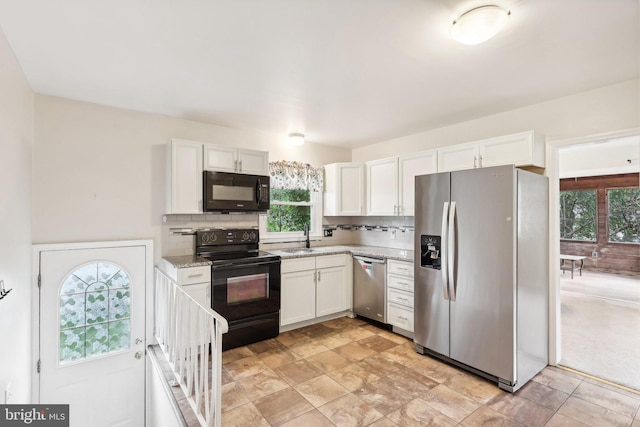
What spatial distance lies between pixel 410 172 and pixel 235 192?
6.83 feet

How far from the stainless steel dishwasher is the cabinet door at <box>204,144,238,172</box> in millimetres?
1939

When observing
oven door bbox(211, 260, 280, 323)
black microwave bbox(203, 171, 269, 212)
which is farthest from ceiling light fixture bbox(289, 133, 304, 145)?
oven door bbox(211, 260, 280, 323)

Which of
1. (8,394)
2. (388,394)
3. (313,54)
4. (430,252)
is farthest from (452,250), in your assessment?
(8,394)

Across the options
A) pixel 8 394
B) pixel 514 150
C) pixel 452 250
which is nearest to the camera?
pixel 8 394

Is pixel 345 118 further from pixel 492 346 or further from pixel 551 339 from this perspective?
pixel 551 339

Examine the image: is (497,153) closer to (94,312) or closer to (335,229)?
(335,229)

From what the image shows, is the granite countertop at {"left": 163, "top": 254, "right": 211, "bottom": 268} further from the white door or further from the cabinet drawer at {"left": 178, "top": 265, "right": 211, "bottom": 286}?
the white door

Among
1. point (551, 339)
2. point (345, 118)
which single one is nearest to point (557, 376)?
point (551, 339)

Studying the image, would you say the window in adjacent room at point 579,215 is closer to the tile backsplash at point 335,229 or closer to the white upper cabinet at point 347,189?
the tile backsplash at point 335,229

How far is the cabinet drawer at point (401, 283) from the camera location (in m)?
3.42

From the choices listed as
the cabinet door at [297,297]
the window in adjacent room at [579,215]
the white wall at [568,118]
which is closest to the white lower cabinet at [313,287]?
the cabinet door at [297,297]

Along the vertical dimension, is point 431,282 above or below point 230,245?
below

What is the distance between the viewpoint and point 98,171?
9.80 feet

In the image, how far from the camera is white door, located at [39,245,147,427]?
274 centimetres
